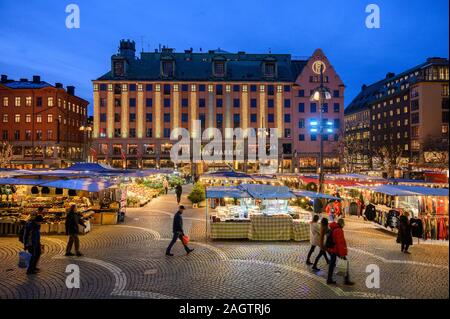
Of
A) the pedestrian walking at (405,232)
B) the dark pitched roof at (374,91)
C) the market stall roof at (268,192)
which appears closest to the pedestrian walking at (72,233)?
the market stall roof at (268,192)

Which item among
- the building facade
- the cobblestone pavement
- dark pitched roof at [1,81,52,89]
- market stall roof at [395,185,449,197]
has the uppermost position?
dark pitched roof at [1,81,52,89]

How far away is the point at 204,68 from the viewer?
6606 centimetres

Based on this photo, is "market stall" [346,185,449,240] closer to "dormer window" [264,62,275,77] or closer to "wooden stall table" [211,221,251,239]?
"wooden stall table" [211,221,251,239]

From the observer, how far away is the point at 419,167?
4375cm

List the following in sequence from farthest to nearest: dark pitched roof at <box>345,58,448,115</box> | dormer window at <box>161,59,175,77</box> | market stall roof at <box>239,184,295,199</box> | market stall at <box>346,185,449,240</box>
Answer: dark pitched roof at <box>345,58,448,115</box>, dormer window at <box>161,59,175,77</box>, market stall roof at <box>239,184,295,199</box>, market stall at <box>346,185,449,240</box>

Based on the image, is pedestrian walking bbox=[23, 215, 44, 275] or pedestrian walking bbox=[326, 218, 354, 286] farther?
pedestrian walking bbox=[23, 215, 44, 275]

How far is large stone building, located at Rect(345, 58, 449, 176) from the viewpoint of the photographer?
61000mm

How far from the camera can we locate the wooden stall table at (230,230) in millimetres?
14805

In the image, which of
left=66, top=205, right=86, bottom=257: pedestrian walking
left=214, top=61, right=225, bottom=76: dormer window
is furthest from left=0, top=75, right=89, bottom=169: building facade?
left=66, top=205, right=86, bottom=257: pedestrian walking

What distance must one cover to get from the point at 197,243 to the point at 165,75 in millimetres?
53538

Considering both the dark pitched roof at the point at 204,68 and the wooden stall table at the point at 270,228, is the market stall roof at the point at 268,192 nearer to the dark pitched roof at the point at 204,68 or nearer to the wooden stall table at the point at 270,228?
the wooden stall table at the point at 270,228

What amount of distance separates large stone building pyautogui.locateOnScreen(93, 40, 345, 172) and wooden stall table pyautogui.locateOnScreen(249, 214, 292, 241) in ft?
156

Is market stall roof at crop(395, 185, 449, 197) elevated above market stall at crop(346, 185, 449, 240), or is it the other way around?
market stall roof at crop(395, 185, 449, 197)
